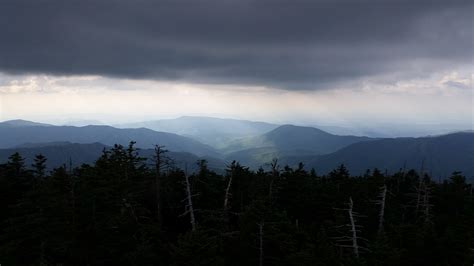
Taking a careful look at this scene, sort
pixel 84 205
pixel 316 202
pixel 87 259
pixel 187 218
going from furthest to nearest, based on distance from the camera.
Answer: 1. pixel 316 202
2. pixel 187 218
3. pixel 84 205
4. pixel 87 259

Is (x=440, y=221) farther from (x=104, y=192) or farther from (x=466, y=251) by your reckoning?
(x=104, y=192)

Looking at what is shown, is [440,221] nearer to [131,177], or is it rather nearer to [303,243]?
[303,243]

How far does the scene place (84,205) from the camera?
103 feet

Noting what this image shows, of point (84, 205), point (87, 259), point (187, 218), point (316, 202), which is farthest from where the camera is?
point (316, 202)

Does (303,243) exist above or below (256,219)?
below

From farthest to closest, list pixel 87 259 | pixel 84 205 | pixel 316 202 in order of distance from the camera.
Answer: pixel 316 202
pixel 84 205
pixel 87 259

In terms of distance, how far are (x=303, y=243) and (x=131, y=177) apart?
20906 millimetres

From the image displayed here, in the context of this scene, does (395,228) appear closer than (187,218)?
Yes

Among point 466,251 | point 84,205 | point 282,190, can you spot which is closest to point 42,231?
point 84,205

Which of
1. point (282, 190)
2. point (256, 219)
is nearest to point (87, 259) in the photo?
point (256, 219)

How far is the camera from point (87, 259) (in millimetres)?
28984

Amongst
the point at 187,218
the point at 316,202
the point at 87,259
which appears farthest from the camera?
the point at 316,202

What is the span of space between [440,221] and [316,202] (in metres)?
15.4

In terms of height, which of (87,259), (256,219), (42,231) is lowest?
(87,259)
